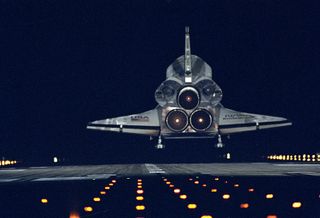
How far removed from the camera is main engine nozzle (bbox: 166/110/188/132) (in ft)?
165

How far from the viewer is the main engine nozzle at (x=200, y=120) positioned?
50312 mm

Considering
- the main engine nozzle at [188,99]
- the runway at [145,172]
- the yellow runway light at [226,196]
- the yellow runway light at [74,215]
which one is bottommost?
the runway at [145,172]

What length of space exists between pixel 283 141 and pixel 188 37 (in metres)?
15.9

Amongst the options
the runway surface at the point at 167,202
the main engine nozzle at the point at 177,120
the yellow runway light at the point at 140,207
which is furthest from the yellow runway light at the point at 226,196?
the main engine nozzle at the point at 177,120

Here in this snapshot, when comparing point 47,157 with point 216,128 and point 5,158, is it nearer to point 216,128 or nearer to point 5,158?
point 5,158

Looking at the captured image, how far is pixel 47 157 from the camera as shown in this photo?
60.9m

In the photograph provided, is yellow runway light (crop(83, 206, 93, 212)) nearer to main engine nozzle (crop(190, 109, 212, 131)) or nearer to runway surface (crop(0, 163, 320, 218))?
runway surface (crop(0, 163, 320, 218))

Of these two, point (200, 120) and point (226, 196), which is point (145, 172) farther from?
point (226, 196)

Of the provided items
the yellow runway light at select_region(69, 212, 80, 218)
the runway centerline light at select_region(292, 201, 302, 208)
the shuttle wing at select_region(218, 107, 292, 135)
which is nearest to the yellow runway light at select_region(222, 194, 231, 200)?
the runway centerline light at select_region(292, 201, 302, 208)

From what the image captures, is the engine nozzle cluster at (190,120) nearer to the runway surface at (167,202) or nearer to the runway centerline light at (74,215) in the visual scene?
the runway surface at (167,202)

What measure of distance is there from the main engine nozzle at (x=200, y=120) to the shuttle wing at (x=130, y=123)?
5.06 meters

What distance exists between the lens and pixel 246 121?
5412 cm

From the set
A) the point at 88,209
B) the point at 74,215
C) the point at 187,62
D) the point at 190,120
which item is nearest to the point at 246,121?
the point at 190,120

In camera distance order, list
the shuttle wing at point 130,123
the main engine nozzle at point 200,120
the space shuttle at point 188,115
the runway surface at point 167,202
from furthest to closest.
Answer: the shuttle wing at point 130,123 → the space shuttle at point 188,115 → the main engine nozzle at point 200,120 → the runway surface at point 167,202
